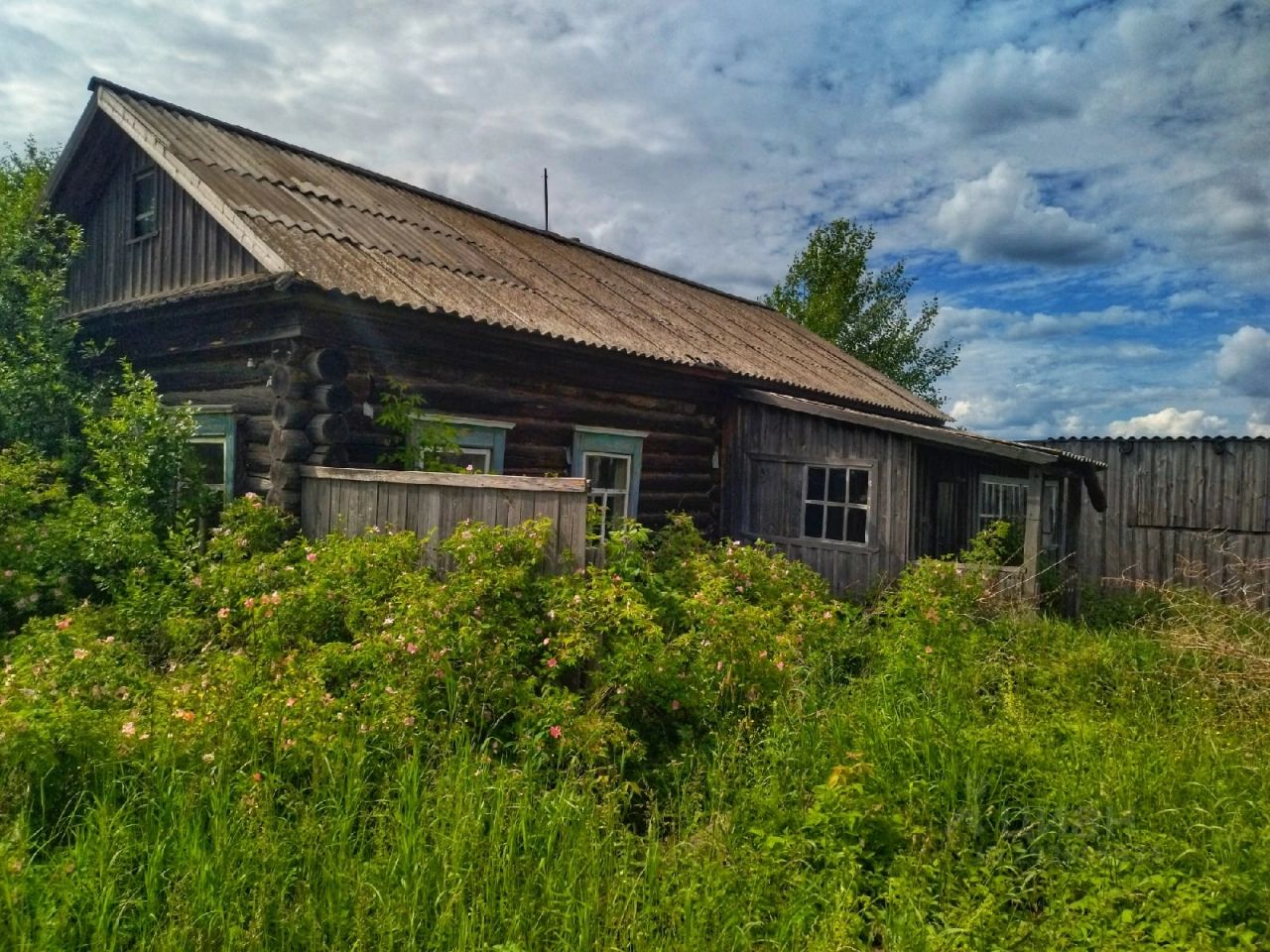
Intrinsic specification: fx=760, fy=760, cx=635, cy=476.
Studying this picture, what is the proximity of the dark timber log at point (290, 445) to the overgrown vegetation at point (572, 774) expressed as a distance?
97cm

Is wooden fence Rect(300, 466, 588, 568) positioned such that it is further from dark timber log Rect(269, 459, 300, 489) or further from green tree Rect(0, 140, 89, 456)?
green tree Rect(0, 140, 89, 456)

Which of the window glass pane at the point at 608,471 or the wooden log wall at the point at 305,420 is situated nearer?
the wooden log wall at the point at 305,420

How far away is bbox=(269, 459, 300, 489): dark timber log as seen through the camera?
21.4 ft

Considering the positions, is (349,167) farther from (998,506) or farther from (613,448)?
(998,506)

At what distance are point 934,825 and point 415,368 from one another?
18.9 ft

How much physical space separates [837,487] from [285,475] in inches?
251

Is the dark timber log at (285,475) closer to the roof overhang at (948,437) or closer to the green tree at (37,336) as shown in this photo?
the green tree at (37,336)

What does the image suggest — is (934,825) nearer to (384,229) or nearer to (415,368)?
(415,368)

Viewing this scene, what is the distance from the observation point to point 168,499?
6.71m

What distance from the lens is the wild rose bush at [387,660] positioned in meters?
3.52

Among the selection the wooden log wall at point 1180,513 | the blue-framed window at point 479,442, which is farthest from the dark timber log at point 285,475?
the wooden log wall at point 1180,513

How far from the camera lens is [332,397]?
21.6 feet

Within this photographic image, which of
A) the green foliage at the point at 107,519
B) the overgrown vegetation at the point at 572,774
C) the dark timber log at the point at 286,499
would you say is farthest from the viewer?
the dark timber log at the point at 286,499

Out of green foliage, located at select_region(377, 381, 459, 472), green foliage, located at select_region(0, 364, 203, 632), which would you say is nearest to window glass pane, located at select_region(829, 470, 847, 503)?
green foliage, located at select_region(377, 381, 459, 472)
